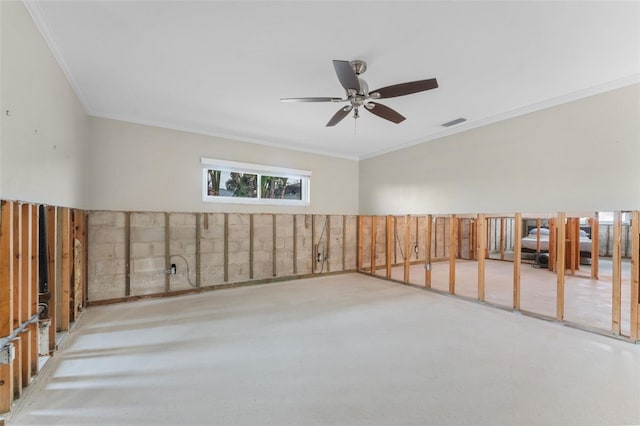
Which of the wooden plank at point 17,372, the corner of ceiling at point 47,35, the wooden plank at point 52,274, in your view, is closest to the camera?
the wooden plank at point 17,372

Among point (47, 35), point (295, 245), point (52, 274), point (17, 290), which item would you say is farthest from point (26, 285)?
point (295, 245)

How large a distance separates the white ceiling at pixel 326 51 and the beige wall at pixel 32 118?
217mm

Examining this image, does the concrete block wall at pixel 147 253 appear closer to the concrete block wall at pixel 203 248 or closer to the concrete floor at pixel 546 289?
the concrete block wall at pixel 203 248

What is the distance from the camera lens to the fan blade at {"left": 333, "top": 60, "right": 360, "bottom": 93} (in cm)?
219

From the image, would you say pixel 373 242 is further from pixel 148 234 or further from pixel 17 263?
pixel 17 263

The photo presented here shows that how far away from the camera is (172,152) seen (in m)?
4.71

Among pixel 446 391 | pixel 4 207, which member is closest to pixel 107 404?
pixel 4 207

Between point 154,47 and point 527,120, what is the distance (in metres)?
4.77

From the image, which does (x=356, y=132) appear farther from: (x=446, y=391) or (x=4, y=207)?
(x=4, y=207)

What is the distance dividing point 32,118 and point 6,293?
1.34 meters

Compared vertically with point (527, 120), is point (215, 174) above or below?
below

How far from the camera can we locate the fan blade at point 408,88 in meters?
2.43

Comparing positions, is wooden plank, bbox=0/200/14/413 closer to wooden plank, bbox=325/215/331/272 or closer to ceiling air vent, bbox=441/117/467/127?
wooden plank, bbox=325/215/331/272

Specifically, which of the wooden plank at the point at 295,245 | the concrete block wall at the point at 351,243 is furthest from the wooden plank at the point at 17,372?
the concrete block wall at the point at 351,243
